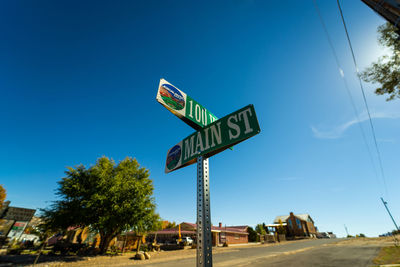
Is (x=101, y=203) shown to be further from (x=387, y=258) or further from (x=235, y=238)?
(x=235, y=238)

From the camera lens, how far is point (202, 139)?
2.13 metres

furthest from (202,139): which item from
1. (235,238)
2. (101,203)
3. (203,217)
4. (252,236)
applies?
(252,236)

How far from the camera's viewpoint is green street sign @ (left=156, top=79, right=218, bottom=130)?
7.55 ft

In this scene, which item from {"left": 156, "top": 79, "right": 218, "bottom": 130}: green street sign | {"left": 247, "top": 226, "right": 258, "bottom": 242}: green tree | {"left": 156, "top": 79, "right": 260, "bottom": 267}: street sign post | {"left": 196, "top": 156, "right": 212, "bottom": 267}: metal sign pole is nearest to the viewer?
{"left": 196, "top": 156, "right": 212, "bottom": 267}: metal sign pole

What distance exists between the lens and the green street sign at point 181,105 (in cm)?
230

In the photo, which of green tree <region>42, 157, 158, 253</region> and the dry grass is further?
green tree <region>42, 157, 158, 253</region>

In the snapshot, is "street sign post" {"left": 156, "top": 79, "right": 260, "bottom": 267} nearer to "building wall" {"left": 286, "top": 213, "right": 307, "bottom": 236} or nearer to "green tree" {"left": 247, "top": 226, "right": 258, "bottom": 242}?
"green tree" {"left": 247, "top": 226, "right": 258, "bottom": 242}

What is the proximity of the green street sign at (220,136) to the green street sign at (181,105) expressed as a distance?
27cm

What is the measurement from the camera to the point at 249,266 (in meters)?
10.5

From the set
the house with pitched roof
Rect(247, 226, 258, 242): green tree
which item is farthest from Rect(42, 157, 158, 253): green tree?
the house with pitched roof

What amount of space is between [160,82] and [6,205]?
3023 cm

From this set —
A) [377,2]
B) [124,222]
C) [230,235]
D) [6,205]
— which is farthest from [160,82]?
[230,235]

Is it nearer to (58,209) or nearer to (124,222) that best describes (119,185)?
(124,222)

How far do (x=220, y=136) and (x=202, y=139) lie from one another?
0.28 m
